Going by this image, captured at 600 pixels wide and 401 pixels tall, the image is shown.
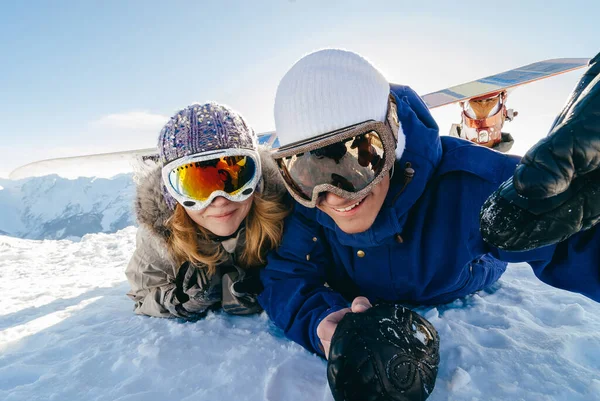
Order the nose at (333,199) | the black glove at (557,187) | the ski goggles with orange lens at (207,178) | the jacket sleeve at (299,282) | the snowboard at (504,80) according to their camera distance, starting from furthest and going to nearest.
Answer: the snowboard at (504,80) → the ski goggles with orange lens at (207,178) → the jacket sleeve at (299,282) → the nose at (333,199) → the black glove at (557,187)

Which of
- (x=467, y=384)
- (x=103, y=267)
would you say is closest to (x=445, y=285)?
(x=467, y=384)

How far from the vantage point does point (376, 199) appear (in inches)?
56.4

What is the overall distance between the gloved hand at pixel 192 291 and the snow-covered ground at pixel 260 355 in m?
0.11

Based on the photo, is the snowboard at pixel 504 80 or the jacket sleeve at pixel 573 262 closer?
the jacket sleeve at pixel 573 262

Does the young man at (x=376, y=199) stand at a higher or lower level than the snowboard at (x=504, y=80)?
lower

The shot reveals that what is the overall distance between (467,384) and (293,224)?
3.64ft

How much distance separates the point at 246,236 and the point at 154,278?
0.75 metres

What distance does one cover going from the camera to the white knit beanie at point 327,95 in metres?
1.25

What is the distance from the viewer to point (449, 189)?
4.86 ft

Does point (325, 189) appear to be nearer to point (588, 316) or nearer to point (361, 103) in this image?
point (361, 103)

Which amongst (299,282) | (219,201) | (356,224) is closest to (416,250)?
(356,224)

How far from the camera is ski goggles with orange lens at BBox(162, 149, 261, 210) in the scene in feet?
6.29

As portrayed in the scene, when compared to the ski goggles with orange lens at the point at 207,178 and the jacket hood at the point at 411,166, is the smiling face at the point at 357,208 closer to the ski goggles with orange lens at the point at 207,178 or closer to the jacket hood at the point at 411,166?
the jacket hood at the point at 411,166

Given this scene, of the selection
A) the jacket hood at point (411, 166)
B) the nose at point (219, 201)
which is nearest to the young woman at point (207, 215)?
the nose at point (219, 201)
